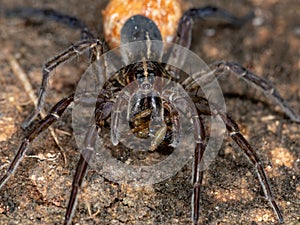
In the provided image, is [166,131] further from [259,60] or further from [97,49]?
[259,60]

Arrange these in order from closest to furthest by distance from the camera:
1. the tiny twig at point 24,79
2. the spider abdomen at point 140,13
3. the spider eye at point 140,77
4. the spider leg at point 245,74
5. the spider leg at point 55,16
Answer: the spider eye at point 140,77 < the spider leg at point 245,74 < the tiny twig at point 24,79 < the spider leg at point 55,16 < the spider abdomen at point 140,13

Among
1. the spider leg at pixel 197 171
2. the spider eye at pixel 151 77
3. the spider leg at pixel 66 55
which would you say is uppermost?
the spider leg at pixel 66 55

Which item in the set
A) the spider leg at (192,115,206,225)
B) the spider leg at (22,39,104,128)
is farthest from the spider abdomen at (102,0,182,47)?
the spider leg at (192,115,206,225)

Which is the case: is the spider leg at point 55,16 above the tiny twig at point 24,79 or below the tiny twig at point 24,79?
above

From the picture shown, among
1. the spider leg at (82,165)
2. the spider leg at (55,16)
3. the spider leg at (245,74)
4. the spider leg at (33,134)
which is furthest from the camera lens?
the spider leg at (55,16)

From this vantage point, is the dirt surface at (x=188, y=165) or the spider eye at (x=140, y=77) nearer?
the dirt surface at (x=188, y=165)

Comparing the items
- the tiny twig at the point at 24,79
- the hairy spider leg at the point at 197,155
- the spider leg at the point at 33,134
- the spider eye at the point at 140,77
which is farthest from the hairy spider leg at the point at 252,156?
the tiny twig at the point at 24,79

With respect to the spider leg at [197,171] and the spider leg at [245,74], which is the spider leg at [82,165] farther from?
the spider leg at [245,74]

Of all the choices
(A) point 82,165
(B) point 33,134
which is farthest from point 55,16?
(A) point 82,165
